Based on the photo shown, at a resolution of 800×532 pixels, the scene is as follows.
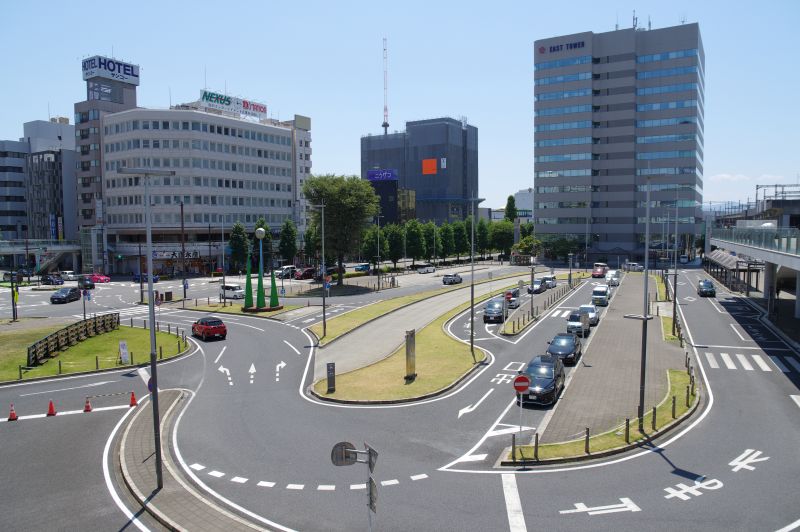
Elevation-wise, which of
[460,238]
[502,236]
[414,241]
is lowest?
[414,241]

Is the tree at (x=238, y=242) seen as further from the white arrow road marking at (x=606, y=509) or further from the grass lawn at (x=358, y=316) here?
the white arrow road marking at (x=606, y=509)

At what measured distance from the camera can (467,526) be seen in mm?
14492

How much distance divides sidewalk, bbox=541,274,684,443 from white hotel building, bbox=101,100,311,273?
71.1m

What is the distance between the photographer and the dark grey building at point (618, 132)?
397ft

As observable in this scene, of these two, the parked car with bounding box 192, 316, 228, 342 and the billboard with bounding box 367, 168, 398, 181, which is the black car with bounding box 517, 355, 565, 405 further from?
the billboard with bounding box 367, 168, 398, 181

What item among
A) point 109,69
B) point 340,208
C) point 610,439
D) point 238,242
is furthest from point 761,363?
point 109,69

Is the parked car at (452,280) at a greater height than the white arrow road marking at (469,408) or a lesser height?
greater

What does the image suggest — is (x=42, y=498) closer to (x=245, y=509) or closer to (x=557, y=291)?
(x=245, y=509)

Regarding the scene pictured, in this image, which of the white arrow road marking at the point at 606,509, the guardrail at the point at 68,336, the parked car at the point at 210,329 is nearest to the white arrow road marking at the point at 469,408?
the white arrow road marking at the point at 606,509

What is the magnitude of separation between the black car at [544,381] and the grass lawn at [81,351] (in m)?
24.0

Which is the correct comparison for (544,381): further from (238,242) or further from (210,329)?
(238,242)

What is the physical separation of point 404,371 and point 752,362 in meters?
21.0

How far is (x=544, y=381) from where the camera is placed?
25500 millimetres

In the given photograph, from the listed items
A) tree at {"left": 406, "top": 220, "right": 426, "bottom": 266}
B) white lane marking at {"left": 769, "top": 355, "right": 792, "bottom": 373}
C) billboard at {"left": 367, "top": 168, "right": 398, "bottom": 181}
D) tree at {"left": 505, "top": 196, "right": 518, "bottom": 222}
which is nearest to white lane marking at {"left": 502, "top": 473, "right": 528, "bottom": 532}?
white lane marking at {"left": 769, "top": 355, "right": 792, "bottom": 373}
